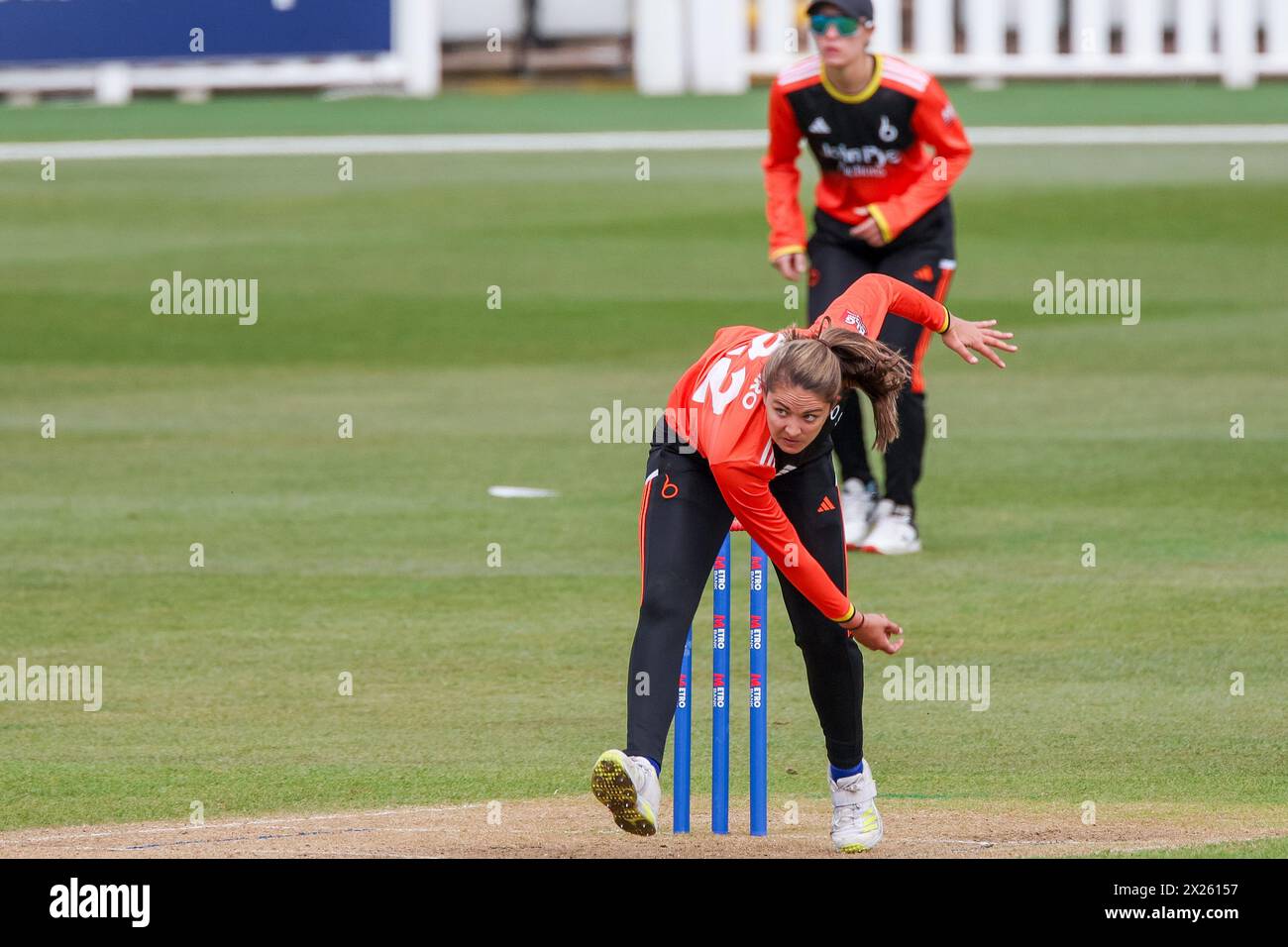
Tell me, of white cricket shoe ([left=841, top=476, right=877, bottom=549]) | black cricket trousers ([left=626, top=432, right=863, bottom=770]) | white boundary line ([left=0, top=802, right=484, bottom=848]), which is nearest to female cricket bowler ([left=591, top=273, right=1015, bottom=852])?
black cricket trousers ([left=626, top=432, right=863, bottom=770])

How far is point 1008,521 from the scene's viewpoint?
12492 mm

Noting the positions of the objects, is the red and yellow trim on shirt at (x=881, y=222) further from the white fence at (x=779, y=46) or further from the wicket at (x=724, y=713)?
the white fence at (x=779, y=46)

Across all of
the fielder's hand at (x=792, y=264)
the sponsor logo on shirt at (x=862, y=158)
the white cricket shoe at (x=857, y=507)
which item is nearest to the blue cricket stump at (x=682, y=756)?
the fielder's hand at (x=792, y=264)

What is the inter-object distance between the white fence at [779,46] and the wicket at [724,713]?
25.0 m

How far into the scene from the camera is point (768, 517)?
661cm

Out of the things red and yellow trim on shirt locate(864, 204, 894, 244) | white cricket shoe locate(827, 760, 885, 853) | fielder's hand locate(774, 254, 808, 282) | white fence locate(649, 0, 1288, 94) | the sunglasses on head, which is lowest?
white cricket shoe locate(827, 760, 885, 853)

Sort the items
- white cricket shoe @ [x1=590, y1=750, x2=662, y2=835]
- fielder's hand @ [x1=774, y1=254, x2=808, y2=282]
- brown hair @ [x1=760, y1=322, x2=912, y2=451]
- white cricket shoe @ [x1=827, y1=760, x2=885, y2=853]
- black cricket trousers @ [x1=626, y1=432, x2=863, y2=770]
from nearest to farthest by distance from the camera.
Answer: white cricket shoe @ [x1=590, y1=750, x2=662, y2=835] → brown hair @ [x1=760, y1=322, x2=912, y2=451] → black cricket trousers @ [x1=626, y1=432, x2=863, y2=770] → white cricket shoe @ [x1=827, y1=760, x2=885, y2=853] → fielder's hand @ [x1=774, y1=254, x2=808, y2=282]

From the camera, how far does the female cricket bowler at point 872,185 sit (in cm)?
1119

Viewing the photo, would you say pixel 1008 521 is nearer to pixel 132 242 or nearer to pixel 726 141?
pixel 132 242

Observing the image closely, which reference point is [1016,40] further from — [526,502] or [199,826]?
[199,826]

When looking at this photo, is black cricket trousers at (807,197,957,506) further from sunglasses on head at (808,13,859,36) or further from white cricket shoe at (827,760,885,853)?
white cricket shoe at (827,760,885,853)

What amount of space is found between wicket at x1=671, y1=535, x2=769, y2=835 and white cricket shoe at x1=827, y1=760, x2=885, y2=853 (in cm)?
25

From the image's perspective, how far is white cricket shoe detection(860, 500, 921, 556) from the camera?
11664mm
